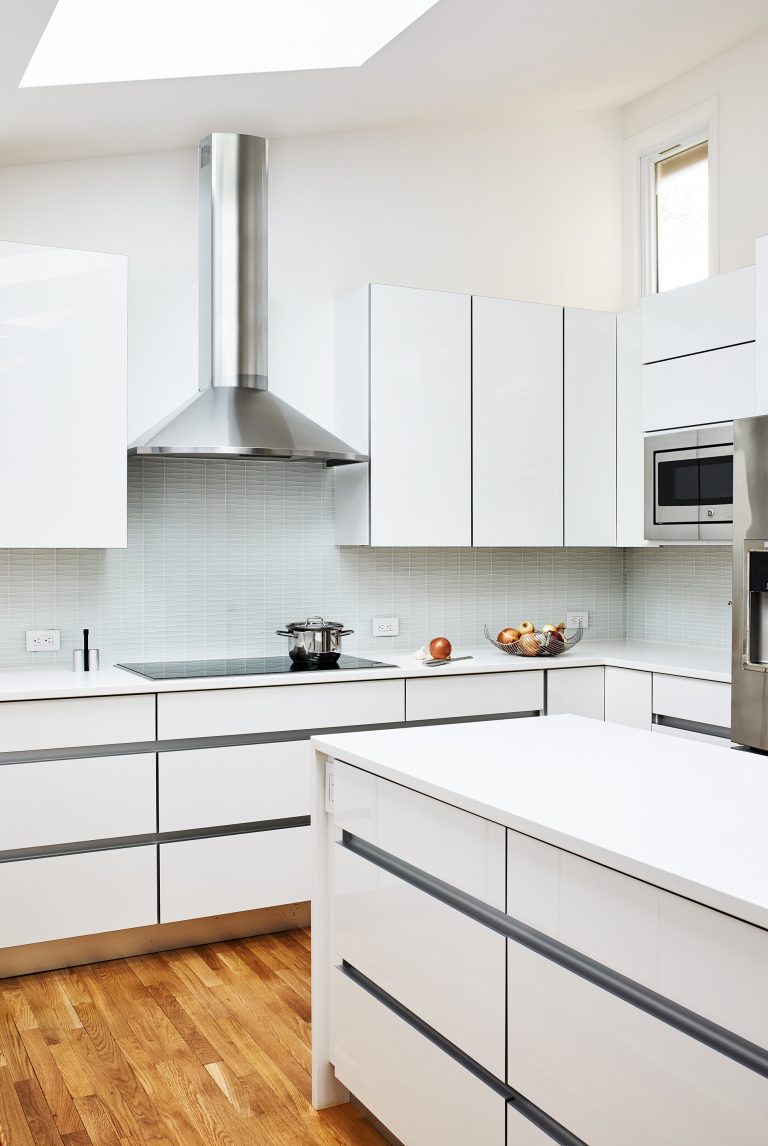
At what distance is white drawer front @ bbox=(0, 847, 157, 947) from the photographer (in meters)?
3.14

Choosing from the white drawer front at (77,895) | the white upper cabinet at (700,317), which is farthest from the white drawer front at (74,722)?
the white upper cabinet at (700,317)

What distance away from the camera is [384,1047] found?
2.10 meters

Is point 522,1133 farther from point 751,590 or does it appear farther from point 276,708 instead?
point 751,590

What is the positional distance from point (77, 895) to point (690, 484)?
2704 mm

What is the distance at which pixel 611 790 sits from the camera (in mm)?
1820

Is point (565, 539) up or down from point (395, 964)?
up

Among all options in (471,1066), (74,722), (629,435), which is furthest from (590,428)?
(471,1066)

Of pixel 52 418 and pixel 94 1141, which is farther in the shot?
pixel 52 418

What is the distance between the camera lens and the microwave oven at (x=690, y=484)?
3832 mm

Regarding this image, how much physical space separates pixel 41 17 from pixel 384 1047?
2552 millimetres

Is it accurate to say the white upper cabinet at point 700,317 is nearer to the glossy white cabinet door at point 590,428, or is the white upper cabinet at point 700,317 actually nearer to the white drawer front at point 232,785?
the glossy white cabinet door at point 590,428

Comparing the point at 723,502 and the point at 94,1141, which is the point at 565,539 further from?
the point at 94,1141

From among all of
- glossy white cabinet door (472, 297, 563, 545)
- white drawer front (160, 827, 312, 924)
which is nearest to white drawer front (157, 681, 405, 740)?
white drawer front (160, 827, 312, 924)

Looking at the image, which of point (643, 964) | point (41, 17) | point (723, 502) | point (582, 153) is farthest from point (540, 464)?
point (643, 964)
